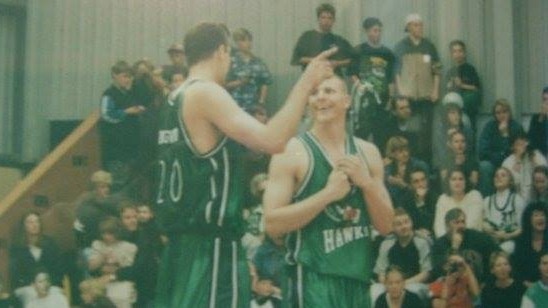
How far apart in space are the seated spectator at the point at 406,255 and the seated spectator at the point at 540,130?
25.4 inches

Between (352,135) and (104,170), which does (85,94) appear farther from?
(352,135)

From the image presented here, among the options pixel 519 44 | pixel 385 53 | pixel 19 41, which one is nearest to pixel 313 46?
pixel 385 53

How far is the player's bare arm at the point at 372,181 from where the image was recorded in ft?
13.6

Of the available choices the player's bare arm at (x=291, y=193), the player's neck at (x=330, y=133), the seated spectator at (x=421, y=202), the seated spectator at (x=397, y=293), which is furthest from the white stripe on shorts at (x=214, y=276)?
the seated spectator at (x=421, y=202)

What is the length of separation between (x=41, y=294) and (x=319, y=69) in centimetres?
149

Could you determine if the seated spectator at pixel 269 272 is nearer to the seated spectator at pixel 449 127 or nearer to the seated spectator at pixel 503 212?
the seated spectator at pixel 449 127

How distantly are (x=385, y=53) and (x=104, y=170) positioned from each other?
50.4 inches

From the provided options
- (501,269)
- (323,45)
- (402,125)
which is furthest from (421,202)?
(323,45)

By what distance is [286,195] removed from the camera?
13.6 feet

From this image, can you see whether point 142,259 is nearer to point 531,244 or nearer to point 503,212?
point 503,212

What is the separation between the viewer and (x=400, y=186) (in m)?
4.27

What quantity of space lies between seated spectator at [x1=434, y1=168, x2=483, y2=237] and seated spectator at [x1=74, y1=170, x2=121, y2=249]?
52.6 inches

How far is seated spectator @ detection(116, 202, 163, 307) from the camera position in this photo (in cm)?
420

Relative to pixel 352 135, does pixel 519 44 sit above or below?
above
